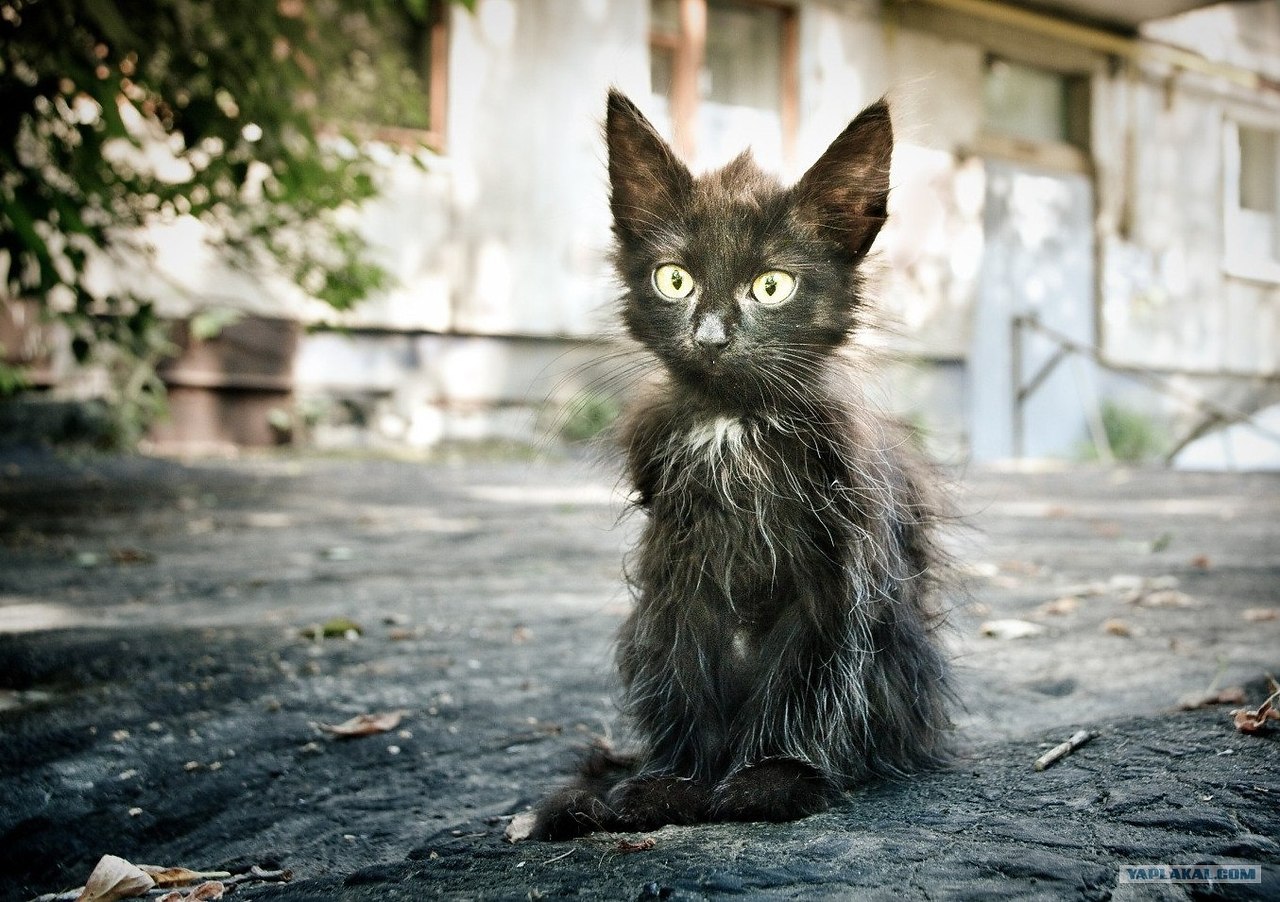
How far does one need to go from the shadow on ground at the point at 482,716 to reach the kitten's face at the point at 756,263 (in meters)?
0.50

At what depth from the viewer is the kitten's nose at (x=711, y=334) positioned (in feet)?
6.47

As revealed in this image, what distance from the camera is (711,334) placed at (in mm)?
1972

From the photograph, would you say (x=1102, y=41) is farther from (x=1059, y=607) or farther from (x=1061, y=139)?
(x=1059, y=607)

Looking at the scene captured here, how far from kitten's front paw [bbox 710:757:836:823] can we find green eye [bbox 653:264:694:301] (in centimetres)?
93

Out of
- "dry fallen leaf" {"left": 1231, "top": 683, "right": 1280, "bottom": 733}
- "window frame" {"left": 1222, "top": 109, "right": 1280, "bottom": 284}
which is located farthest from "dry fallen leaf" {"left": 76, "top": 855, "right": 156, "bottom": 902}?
"window frame" {"left": 1222, "top": 109, "right": 1280, "bottom": 284}

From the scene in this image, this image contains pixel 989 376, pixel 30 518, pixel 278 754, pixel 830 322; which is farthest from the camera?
pixel 989 376

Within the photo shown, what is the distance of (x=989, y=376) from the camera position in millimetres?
13617

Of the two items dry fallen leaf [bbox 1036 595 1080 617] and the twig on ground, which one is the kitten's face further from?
dry fallen leaf [bbox 1036 595 1080 617]

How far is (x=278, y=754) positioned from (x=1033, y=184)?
1333cm

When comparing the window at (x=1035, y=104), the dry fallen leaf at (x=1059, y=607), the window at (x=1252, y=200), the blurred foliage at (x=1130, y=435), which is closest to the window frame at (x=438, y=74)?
the window at (x=1035, y=104)

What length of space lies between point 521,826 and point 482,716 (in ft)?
2.83

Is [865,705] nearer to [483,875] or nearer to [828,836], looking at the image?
[828,836]

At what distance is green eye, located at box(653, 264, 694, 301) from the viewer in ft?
6.82

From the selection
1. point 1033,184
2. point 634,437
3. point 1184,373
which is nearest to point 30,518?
point 634,437
